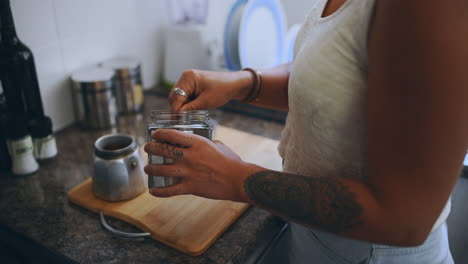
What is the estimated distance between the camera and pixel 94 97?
114cm

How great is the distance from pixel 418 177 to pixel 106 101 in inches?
38.3

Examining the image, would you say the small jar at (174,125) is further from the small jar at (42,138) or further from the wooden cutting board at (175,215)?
the small jar at (42,138)

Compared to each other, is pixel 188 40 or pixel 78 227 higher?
pixel 188 40

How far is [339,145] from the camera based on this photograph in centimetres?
53

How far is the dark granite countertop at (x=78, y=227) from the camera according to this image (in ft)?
2.29

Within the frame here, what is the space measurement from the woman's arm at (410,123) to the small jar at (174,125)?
9.9 inches

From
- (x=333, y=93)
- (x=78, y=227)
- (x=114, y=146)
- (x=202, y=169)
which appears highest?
(x=333, y=93)

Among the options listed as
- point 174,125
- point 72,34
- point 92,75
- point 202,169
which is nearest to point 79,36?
point 72,34

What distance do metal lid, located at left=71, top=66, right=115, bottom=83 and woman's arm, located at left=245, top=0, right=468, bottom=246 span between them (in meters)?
0.86

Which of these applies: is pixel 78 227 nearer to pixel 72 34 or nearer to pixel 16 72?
pixel 16 72

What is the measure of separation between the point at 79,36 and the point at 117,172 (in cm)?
60

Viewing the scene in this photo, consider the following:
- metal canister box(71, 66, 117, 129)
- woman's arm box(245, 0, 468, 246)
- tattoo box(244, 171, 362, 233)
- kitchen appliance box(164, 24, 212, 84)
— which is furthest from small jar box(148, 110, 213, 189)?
kitchen appliance box(164, 24, 212, 84)

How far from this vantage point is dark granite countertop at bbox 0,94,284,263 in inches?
27.5

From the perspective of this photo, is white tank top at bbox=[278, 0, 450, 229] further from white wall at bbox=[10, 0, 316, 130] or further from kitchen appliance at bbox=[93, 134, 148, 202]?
white wall at bbox=[10, 0, 316, 130]
